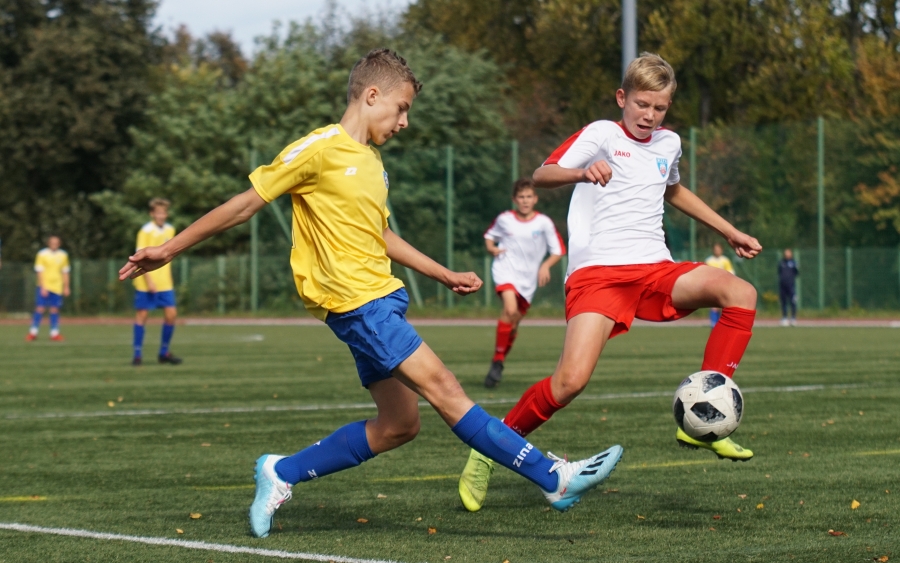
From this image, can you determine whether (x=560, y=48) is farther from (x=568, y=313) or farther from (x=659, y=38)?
(x=568, y=313)

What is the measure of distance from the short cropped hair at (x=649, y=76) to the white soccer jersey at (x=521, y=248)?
22.0 feet

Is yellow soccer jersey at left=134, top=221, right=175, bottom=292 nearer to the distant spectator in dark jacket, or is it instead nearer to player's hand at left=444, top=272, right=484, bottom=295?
player's hand at left=444, top=272, right=484, bottom=295

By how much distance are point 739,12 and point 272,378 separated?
29562 millimetres

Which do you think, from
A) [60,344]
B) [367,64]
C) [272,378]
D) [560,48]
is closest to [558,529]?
[367,64]

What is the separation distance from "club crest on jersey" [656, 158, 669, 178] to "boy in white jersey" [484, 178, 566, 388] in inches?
243

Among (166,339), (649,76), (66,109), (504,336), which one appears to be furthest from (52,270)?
(66,109)

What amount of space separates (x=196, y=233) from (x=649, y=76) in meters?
2.36

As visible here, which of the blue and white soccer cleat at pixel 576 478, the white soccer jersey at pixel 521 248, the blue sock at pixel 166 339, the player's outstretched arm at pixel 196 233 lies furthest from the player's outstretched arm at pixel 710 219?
the blue sock at pixel 166 339

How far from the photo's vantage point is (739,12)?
39312mm

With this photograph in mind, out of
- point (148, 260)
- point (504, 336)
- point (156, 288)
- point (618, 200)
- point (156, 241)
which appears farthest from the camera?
point (156, 288)

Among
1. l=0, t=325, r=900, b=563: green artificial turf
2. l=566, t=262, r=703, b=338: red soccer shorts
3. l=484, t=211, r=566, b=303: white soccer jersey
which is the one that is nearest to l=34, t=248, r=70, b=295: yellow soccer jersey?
l=0, t=325, r=900, b=563: green artificial turf

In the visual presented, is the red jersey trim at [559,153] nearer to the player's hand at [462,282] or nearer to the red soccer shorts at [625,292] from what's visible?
the red soccer shorts at [625,292]

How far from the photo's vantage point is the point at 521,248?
1302cm

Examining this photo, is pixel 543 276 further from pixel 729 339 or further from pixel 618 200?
pixel 729 339
